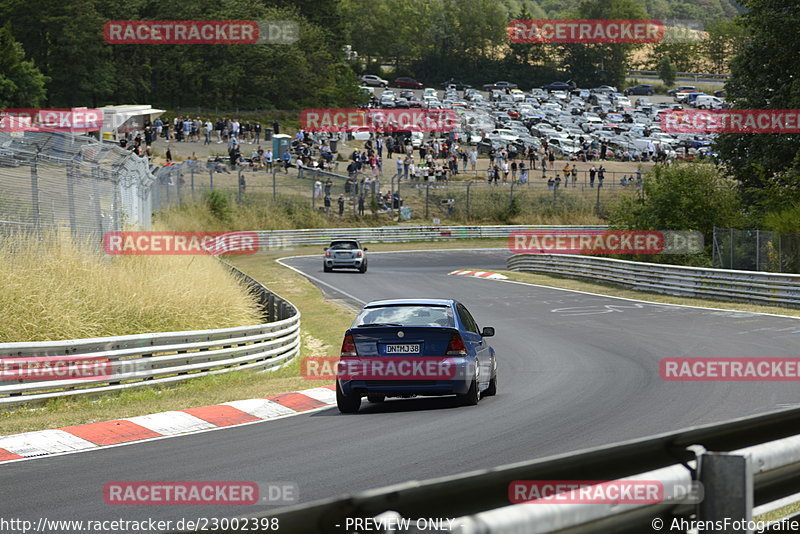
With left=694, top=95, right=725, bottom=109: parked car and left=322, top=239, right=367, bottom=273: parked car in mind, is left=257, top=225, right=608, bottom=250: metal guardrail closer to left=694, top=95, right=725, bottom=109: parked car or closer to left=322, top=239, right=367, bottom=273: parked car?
left=322, top=239, right=367, bottom=273: parked car

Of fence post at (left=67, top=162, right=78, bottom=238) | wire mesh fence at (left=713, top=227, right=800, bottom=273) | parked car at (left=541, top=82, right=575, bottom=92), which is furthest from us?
parked car at (left=541, top=82, right=575, bottom=92)

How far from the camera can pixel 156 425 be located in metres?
12.0

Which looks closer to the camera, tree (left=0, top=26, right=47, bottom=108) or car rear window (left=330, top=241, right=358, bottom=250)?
car rear window (left=330, top=241, right=358, bottom=250)

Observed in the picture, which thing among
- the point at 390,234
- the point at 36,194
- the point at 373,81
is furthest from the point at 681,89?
the point at 36,194

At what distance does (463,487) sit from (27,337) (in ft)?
42.5

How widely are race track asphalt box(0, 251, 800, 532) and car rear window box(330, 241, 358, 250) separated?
19.3 m

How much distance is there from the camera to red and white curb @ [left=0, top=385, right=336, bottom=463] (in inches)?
421

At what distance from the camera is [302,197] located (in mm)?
59281

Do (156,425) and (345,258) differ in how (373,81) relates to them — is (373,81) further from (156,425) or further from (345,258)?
(156,425)

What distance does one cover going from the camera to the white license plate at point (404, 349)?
12680mm

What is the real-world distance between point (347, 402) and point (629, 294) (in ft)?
70.5

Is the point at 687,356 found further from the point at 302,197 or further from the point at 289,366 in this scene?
the point at 302,197

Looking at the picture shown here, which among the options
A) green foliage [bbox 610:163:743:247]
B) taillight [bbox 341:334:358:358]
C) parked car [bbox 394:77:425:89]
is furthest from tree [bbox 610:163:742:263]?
parked car [bbox 394:77:425:89]

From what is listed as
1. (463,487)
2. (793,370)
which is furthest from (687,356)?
(463,487)
